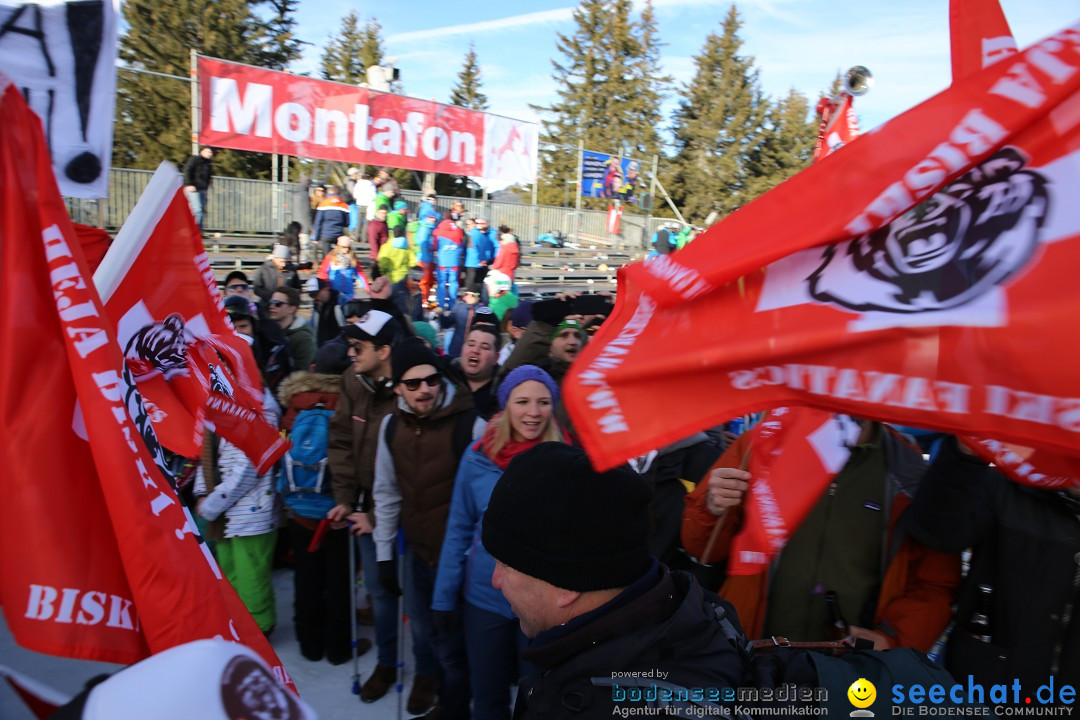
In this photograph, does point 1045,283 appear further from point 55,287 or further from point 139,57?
point 139,57

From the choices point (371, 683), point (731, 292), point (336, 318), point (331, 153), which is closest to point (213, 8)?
point (331, 153)

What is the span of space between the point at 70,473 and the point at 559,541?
3.91 ft

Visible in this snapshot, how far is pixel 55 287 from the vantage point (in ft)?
6.06

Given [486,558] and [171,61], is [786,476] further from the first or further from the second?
[171,61]

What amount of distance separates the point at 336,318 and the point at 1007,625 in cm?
690

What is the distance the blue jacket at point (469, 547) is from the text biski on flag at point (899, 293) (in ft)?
6.24

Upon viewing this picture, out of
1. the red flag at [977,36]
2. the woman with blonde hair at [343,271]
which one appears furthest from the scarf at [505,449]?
the woman with blonde hair at [343,271]

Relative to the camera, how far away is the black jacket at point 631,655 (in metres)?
1.43

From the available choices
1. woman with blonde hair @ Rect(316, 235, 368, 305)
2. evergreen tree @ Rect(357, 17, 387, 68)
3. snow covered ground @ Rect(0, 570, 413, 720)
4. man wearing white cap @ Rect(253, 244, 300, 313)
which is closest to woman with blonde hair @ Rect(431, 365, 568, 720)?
snow covered ground @ Rect(0, 570, 413, 720)

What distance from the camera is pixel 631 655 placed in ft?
4.86

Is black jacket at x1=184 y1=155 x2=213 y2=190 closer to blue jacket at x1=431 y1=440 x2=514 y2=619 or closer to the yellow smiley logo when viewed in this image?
blue jacket at x1=431 y1=440 x2=514 y2=619

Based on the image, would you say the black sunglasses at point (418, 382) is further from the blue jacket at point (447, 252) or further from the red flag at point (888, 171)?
the blue jacket at point (447, 252)

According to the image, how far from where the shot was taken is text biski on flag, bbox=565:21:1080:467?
1385 millimetres

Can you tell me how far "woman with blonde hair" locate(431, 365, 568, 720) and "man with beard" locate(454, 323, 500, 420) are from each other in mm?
1316
